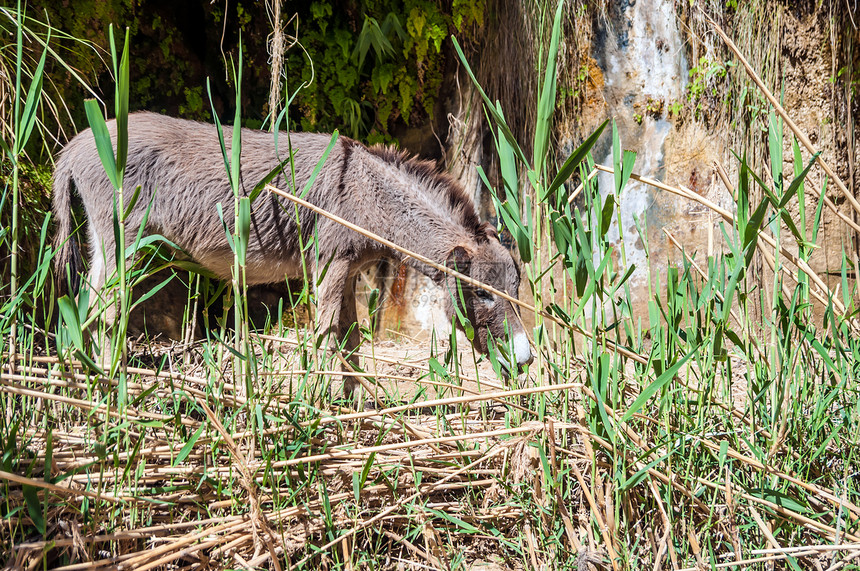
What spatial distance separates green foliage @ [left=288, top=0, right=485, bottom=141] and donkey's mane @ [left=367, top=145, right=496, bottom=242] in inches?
57.4

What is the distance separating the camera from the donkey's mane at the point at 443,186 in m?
3.93

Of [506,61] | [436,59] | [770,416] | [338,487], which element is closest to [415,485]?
[338,487]

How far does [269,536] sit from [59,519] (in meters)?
0.52

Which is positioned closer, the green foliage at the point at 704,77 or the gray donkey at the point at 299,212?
the gray donkey at the point at 299,212

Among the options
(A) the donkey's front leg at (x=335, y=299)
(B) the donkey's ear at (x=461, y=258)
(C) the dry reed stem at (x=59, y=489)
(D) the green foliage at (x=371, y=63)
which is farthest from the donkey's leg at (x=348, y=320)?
(C) the dry reed stem at (x=59, y=489)

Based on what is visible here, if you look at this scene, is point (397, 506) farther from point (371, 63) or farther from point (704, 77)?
point (371, 63)

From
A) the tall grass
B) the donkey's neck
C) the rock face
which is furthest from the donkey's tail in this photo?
the rock face


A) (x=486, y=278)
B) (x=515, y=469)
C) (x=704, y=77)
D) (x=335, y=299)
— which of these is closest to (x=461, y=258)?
(x=486, y=278)

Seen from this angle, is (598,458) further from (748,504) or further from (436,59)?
(436,59)

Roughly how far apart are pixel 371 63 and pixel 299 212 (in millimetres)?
2328

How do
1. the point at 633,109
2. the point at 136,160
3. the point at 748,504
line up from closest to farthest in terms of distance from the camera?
1. the point at 748,504
2. the point at 136,160
3. the point at 633,109

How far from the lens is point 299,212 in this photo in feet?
12.5

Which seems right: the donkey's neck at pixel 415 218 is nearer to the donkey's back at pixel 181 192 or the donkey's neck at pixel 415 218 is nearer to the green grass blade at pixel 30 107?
the donkey's back at pixel 181 192

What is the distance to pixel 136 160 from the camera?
352 centimetres
